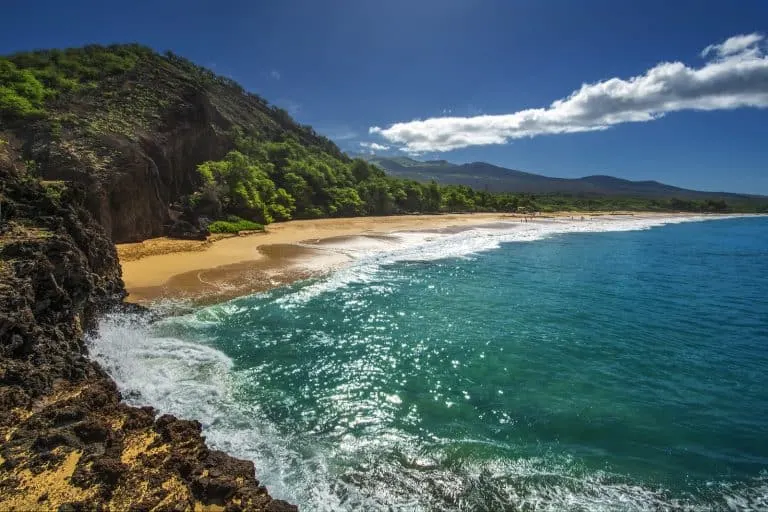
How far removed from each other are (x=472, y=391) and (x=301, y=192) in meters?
44.8

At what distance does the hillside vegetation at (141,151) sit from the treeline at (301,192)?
16 centimetres

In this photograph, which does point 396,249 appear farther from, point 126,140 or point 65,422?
point 65,422

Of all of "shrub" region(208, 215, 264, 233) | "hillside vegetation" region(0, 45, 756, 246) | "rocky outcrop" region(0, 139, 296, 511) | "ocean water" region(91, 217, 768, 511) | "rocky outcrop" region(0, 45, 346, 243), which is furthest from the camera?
"shrub" region(208, 215, 264, 233)

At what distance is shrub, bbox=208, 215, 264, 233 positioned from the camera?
32400 mm

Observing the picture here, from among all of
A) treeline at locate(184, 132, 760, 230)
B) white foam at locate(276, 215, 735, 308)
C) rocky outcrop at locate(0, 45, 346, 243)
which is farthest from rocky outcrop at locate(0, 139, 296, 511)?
treeline at locate(184, 132, 760, 230)

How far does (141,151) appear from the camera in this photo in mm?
26531

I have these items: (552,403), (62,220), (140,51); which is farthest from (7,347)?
(140,51)

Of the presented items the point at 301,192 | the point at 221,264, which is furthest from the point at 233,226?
the point at 301,192

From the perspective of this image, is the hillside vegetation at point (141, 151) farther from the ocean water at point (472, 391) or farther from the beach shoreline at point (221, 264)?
the ocean water at point (472, 391)

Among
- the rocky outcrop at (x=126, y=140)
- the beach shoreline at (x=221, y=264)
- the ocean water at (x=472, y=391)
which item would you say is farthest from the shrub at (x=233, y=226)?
the ocean water at (x=472, y=391)

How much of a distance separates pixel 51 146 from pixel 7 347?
64.8 feet

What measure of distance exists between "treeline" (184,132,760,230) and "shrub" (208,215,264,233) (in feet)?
1.51

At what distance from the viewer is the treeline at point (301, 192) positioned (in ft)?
125

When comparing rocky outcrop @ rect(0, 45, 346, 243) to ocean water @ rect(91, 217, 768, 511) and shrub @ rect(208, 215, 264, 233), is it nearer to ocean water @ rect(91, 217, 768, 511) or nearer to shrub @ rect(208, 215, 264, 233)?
shrub @ rect(208, 215, 264, 233)
